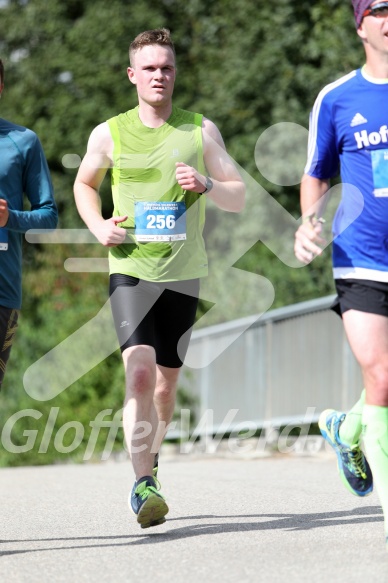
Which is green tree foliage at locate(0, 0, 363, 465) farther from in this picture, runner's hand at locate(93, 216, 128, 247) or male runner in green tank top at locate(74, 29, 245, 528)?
runner's hand at locate(93, 216, 128, 247)

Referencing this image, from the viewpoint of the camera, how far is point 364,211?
5.32 meters

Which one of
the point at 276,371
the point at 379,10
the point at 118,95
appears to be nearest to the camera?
the point at 379,10

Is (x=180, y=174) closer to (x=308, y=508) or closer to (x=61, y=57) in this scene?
(x=308, y=508)

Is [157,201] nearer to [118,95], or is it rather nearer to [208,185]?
[208,185]

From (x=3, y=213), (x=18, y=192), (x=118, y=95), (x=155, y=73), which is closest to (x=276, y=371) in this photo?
(x=155, y=73)

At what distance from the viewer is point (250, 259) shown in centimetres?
2208

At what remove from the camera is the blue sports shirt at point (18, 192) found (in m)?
5.98

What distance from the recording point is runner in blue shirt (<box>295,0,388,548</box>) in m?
5.25

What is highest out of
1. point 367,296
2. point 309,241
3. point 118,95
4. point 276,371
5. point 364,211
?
point 118,95

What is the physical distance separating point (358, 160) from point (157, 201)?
1427 mm

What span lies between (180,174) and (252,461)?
750 centimetres

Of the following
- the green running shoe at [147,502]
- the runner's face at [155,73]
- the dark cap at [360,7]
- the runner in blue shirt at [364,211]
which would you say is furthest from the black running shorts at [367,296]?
the runner's face at [155,73]

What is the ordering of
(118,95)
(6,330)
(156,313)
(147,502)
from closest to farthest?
1. (6,330)
2. (147,502)
3. (156,313)
4. (118,95)

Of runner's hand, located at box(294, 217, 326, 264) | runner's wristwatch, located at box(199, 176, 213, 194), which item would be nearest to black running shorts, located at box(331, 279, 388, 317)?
runner's hand, located at box(294, 217, 326, 264)
